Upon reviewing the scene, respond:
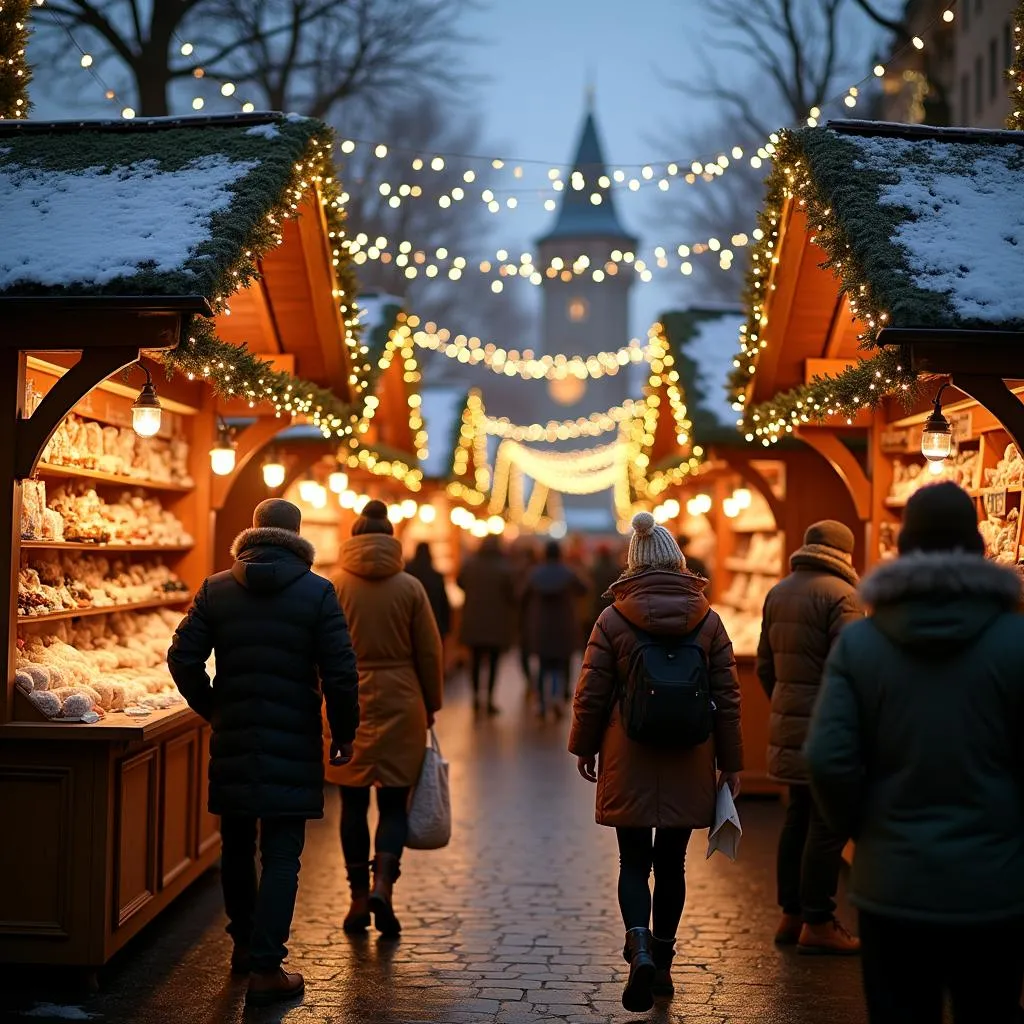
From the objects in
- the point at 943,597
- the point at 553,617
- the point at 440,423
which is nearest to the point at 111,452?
the point at 943,597

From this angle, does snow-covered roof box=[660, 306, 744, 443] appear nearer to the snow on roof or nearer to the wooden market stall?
the wooden market stall

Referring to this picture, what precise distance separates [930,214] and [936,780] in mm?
4357

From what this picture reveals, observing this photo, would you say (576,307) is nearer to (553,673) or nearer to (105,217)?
(553,673)

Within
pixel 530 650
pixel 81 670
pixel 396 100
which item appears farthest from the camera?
pixel 396 100

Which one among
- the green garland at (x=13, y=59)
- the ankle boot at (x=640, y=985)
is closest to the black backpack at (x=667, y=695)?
the ankle boot at (x=640, y=985)

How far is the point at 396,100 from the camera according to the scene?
2747cm

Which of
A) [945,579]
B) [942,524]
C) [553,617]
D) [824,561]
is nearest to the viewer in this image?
[945,579]

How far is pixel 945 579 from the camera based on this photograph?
4.17 m

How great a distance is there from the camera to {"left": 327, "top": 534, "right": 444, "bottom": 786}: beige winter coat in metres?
8.13

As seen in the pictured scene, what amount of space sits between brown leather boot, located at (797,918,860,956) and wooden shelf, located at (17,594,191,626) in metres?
4.12

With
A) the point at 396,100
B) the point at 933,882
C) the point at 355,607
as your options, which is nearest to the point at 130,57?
the point at 396,100

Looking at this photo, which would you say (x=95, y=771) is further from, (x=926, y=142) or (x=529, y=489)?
(x=529, y=489)

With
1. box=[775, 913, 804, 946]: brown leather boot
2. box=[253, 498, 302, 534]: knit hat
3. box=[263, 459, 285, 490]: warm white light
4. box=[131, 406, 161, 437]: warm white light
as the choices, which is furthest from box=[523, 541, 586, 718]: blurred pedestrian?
box=[253, 498, 302, 534]: knit hat

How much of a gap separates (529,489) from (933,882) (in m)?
66.1
